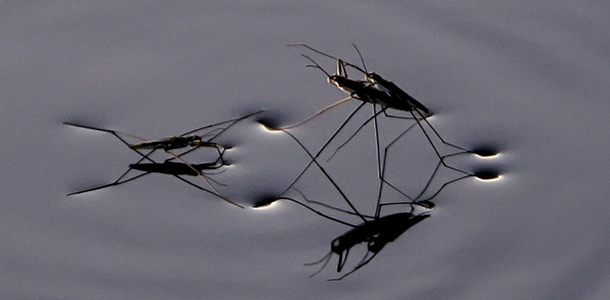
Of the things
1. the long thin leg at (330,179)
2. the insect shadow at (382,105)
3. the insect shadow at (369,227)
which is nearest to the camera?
the insect shadow at (369,227)

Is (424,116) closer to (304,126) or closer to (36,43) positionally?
(304,126)

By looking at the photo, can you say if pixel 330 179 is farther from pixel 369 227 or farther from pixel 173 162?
pixel 173 162

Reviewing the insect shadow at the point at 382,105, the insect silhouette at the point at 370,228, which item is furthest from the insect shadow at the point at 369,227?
the insect shadow at the point at 382,105

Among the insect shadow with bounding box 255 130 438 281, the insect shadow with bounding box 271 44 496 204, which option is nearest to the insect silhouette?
the insect shadow with bounding box 255 130 438 281

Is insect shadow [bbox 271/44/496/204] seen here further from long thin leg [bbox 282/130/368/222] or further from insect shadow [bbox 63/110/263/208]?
insect shadow [bbox 63/110/263/208]

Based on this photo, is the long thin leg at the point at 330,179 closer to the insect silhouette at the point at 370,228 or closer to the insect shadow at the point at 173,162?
the insect silhouette at the point at 370,228

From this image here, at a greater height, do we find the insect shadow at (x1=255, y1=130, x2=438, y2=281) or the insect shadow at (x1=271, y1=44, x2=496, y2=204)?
the insect shadow at (x1=271, y1=44, x2=496, y2=204)

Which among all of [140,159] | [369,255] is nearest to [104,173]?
[140,159]

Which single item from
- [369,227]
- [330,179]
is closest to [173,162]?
[330,179]
